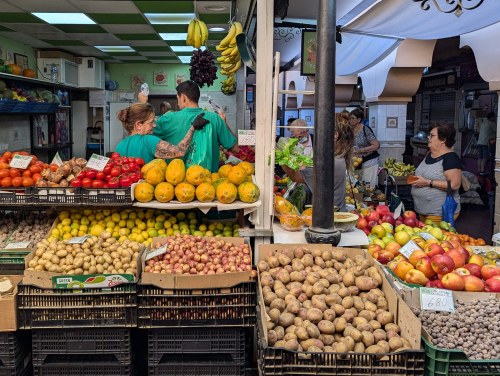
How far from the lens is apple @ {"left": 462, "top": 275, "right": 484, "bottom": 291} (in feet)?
9.16

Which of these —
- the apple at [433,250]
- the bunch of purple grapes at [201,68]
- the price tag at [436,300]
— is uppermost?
the bunch of purple grapes at [201,68]

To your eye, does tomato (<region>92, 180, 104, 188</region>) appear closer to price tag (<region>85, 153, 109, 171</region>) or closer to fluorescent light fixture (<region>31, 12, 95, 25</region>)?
price tag (<region>85, 153, 109, 171</region>)

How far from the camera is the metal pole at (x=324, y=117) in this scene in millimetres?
3084

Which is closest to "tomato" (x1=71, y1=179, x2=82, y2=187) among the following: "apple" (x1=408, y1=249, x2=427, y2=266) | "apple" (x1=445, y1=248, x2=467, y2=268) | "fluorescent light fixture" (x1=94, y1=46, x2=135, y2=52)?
"apple" (x1=408, y1=249, x2=427, y2=266)

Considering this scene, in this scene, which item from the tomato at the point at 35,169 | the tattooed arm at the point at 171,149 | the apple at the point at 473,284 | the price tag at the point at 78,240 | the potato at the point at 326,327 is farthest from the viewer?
the tattooed arm at the point at 171,149

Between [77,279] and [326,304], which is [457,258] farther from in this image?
[77,279]

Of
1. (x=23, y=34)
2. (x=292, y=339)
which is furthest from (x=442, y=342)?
(x=23, y=34)

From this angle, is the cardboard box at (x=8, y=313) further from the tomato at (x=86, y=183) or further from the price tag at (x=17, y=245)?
the tomato at (x=86, y=183)

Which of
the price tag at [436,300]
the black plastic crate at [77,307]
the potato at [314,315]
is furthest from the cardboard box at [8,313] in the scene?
the price tag at [436,300]

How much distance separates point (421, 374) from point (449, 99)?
42.4ft

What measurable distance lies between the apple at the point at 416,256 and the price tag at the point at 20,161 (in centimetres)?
268

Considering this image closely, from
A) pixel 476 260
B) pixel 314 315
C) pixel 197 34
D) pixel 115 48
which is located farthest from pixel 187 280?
pixel 115 48

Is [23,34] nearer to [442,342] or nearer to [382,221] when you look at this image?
[382,221]

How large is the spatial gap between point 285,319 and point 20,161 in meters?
2.31
